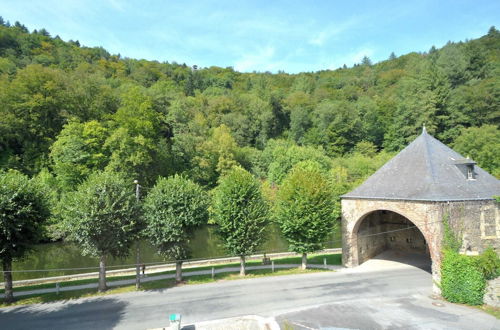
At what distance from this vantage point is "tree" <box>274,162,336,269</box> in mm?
19781

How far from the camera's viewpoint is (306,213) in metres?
19.8

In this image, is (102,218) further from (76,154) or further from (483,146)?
(483,146)

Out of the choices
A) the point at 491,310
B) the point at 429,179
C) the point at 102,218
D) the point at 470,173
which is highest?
the point at 470,173

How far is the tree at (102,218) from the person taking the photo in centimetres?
1581

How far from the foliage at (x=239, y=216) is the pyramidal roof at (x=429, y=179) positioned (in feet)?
22.0

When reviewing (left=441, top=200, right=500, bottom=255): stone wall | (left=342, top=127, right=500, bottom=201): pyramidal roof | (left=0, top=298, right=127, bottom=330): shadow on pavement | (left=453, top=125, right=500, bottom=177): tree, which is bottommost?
(left=0, top=298, right=127, bottom=330): shadow on pavement

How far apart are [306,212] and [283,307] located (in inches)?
288

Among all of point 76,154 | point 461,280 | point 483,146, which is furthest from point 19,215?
point 483,146

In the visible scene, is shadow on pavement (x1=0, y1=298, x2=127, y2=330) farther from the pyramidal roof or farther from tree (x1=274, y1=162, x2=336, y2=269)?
the pyramidal roof

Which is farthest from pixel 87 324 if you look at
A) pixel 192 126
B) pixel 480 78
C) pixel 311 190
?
pixel 480 78

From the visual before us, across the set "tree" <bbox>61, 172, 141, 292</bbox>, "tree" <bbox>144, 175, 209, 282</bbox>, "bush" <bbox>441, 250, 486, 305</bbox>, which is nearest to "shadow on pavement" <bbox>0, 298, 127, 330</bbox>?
"tree" <bbox>61, 172, 141, 292</bbox>

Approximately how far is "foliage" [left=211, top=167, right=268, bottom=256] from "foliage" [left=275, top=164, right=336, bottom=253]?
196cm

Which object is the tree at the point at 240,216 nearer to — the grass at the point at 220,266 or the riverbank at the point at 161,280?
the riverbank at the point at 161,280

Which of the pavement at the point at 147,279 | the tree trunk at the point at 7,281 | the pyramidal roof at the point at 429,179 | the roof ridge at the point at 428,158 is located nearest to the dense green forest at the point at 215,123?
the tree trunk at the point at 7,281
